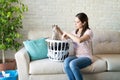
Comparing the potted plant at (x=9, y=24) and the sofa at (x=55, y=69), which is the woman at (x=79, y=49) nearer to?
the sofa at (x=55, y=69)

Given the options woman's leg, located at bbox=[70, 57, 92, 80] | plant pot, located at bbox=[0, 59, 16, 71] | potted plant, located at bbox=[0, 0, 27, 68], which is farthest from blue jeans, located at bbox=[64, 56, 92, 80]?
plant pot, located at bbox=[0, 59, 16, 71]

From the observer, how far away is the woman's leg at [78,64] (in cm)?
276

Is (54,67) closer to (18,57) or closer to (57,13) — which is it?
(18,57)

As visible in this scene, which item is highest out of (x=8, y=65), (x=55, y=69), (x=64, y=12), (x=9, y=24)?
(x=64, y=12)

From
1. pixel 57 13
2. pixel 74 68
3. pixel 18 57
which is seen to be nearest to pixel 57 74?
pixel 74 68

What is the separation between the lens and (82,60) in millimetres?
2898

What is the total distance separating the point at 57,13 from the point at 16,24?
0.78 meters

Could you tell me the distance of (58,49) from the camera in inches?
116

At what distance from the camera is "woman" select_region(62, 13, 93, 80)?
281 centimetres

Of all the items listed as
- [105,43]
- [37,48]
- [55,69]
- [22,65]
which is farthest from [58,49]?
[105,43]

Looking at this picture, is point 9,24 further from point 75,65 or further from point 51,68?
point 75,65

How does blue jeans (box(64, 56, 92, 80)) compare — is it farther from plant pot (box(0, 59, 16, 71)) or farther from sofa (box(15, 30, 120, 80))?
plant pot (box(0, 59, 16, 71))

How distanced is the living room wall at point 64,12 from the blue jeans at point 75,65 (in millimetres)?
1137

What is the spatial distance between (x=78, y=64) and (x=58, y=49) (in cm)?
34
